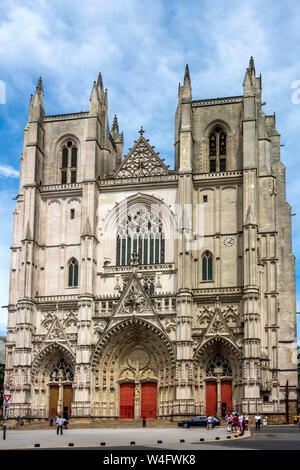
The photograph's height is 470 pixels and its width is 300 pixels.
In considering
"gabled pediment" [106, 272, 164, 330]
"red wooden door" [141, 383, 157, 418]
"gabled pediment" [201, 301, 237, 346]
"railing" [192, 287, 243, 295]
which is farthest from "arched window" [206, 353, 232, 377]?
"gabled pediment" [106, 272, 164, 330]

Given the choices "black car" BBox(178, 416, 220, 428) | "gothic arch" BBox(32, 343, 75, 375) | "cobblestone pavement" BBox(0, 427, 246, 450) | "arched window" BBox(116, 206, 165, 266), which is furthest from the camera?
"arched window" BBox(116, 206, 165, 266)

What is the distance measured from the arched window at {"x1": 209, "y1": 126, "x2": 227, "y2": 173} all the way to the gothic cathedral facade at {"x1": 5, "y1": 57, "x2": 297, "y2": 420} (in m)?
0.12

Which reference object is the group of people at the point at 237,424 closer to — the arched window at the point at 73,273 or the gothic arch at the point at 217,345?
the gothic arch at the point at 217,345

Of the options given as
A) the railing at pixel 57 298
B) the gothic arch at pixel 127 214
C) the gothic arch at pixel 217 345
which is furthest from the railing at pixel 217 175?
the railing at pixel 57 298

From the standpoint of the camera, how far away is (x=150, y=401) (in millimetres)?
56031

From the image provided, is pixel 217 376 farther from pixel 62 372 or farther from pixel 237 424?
pixel 237 424

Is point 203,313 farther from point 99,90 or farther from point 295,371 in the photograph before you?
point 99,90

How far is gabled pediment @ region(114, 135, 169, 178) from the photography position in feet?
200

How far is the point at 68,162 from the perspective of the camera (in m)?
63.4

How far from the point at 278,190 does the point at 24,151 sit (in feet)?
77.9

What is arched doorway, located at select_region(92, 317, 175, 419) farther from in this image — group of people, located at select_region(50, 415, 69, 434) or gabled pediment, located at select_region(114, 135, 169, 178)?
gabled pediment, located at select_region(114, 135, 169, 178)

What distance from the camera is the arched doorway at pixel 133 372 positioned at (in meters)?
55.1
